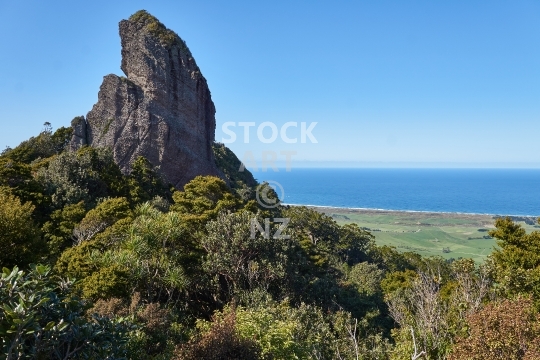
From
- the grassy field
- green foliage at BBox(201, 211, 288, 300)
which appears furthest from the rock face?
the grassy field

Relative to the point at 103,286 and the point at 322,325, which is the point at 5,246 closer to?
the point at 103,286

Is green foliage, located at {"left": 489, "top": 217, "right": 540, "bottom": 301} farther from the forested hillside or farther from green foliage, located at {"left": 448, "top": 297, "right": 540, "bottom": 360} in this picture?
green foliage, located at {"left": 448, "top": 297, "right": 540, "bottom": 360}

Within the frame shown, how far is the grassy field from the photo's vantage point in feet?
231

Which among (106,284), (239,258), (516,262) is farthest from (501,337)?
(516,262)

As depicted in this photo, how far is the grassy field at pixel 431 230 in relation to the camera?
70344 millimetres

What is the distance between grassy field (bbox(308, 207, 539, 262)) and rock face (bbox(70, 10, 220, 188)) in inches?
1993

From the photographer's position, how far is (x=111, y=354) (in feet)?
16.2

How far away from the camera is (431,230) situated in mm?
86875

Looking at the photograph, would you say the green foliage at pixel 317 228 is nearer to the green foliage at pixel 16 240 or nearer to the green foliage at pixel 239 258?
the green foliage at pixel 239 258

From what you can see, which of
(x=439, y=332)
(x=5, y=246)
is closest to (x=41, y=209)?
(x=5, y=246)

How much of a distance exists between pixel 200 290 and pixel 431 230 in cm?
8424

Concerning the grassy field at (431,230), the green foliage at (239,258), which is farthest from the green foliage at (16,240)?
the grassy field at (431,230)

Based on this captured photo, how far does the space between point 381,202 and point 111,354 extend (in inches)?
5852

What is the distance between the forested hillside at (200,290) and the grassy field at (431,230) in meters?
50.2
